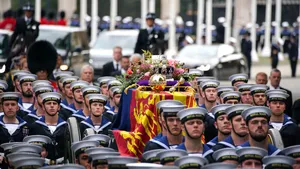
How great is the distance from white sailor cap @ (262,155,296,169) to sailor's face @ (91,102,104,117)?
219 inches

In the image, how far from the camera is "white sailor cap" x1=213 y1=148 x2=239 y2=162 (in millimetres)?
12973

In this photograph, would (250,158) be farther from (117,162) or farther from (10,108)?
(10,108)

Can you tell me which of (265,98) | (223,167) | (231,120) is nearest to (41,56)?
(265,98)

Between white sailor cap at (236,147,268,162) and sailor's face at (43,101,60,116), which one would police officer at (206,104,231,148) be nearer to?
white sailor cap at (236,147,268,162)

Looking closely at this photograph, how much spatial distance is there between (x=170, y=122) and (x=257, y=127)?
100 cm

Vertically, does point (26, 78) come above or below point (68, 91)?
above

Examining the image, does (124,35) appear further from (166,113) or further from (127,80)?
(166,113)

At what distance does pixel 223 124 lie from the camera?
15125 mm

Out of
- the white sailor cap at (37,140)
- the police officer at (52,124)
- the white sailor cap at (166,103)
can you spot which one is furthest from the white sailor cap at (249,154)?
the police officer at (52,124)

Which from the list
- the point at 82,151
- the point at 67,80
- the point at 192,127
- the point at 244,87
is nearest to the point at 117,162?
the point at 192,127

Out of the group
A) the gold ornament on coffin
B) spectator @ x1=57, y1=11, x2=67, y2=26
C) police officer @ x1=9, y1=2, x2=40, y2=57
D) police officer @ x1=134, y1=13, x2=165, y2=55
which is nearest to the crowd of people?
the gold ornament on coffin

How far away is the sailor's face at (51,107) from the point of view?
57.7 feet

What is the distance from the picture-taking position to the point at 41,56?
25.0 meters

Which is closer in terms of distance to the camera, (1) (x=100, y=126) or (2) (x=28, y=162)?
(2) (x=28, y=162)
